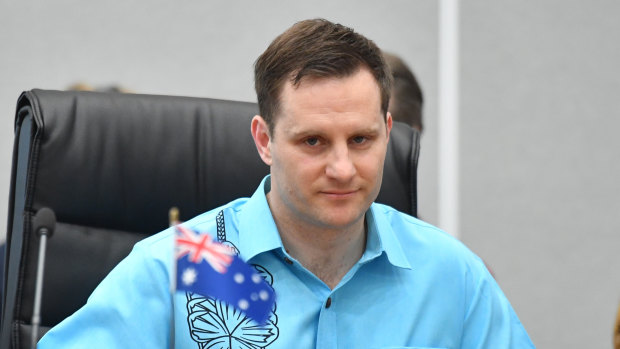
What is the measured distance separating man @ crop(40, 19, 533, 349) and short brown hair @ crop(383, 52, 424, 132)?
772 millimetres

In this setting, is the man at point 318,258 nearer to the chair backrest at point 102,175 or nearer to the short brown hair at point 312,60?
the short brown hair at point 312,60

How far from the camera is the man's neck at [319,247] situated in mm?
1341

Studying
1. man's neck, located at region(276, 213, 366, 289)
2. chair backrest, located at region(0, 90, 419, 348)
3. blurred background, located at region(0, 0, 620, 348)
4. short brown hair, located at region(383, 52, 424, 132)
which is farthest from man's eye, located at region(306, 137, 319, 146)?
blurred background, located at region(0, 0, 620, 348)

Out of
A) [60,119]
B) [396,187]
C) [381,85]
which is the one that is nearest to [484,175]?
[396,187]

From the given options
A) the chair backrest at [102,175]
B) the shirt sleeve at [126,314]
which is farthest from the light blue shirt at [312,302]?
the chair backrest at [102,175]

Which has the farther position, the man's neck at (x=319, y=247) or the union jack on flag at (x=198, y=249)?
the man's neck at (x=319, y=247)

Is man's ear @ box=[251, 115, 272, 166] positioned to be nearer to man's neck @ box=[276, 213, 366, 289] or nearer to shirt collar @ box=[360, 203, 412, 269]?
man's neck @ box=[276, 213, 366, 289]

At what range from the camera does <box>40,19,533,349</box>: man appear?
1229 millimetres

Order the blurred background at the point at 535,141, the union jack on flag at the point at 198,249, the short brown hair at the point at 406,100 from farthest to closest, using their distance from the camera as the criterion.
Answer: the blurred background at the point at 535,141 → the short brown hair at the point at 406,100 → the union jack on flag at the point at 198,249

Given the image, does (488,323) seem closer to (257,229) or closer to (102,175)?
(257,229)

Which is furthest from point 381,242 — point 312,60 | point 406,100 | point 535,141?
point 535,141

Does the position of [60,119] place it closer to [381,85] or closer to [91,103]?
[91,103]

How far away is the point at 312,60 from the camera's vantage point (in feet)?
4.12

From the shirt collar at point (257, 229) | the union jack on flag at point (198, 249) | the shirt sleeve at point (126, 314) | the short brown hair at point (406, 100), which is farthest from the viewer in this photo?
the short brown hair at point (406, 100)
